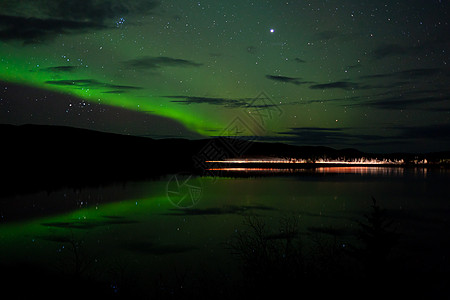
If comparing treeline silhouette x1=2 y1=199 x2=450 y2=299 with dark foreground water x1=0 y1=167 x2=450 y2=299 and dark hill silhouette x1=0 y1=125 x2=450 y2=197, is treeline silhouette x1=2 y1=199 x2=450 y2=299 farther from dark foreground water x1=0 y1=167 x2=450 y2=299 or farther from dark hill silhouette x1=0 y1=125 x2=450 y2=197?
dark hill silhouette x1=0 y1=125 x2=450 y2=197

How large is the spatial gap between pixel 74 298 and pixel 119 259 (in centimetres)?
485

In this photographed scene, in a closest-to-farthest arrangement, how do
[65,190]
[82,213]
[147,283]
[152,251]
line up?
[147,283] < [152,251] < [82,213] < [65,190]

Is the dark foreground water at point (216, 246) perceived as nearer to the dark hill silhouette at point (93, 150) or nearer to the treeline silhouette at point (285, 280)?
the treeline silhouette at point (285, 280)

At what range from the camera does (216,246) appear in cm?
1462

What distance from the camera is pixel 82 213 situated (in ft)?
68.5

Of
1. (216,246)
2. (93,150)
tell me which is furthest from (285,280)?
(93,150)

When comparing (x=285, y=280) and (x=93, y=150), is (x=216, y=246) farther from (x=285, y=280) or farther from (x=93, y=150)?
(x=93, y=150)

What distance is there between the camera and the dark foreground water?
7746mm

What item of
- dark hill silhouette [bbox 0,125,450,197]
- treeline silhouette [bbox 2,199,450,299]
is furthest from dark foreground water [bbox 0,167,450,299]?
dark hill silhouette [bbox 0,125,450,197]

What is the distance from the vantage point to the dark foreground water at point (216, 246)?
7.75 meters

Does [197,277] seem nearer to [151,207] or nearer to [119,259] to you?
[119,259]

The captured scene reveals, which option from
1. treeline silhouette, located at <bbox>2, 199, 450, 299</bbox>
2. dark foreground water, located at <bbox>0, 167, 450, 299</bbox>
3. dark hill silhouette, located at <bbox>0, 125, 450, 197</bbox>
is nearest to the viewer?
treeline silhouette, located at <bbox>2, 199, 450, 299</bbox>

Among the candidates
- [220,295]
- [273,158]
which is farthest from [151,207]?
[273,158]

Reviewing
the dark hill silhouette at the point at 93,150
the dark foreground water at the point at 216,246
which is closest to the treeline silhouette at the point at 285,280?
the dark foreground water at the point at 216,246
